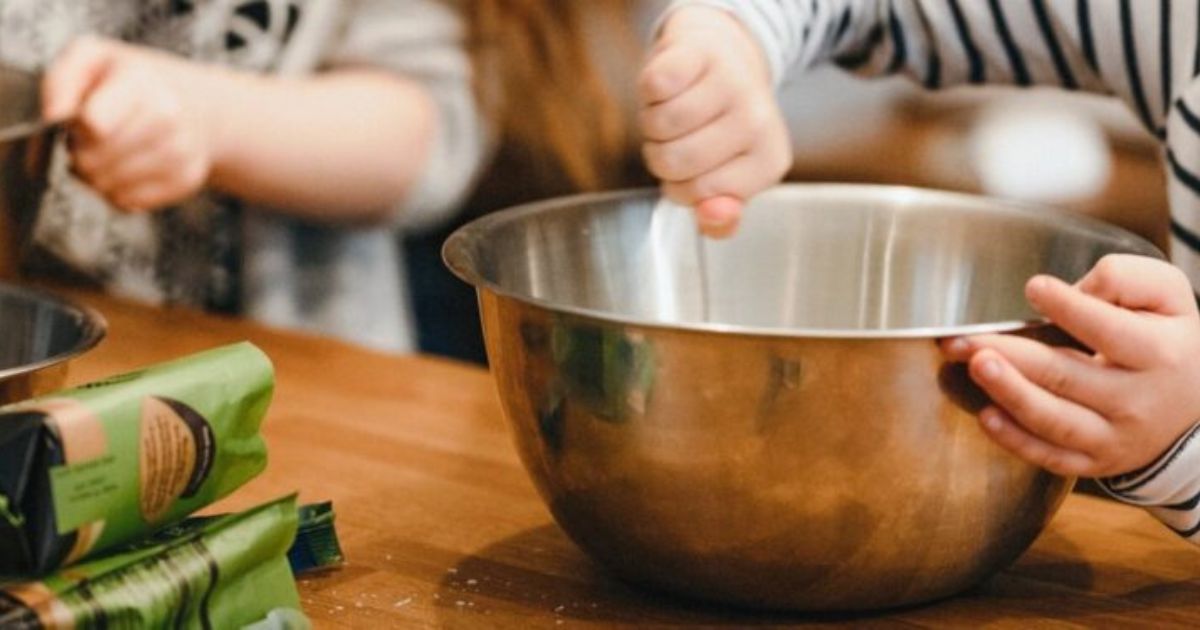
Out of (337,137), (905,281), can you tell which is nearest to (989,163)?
(337,137)

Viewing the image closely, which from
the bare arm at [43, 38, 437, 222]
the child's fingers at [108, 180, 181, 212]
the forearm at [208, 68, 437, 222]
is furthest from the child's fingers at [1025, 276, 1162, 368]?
the forearm at [208, 68, 437, 222]

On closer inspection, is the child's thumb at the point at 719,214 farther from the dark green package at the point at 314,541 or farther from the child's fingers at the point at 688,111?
the dark green package at the point at 314,541

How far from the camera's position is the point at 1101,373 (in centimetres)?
59

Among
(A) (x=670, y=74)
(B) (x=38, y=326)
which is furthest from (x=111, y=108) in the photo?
(A) (x=670, y=74)

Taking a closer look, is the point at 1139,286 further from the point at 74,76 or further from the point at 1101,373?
the point at 74,76

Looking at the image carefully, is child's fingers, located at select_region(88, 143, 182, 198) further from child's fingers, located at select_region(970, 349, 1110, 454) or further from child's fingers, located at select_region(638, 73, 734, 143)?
child's fingers, located at select_region(970, 349, 1110, 454)

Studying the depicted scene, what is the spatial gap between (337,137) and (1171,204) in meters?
0.72

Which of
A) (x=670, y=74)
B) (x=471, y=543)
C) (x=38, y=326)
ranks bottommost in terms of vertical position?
(x=471, y=543)

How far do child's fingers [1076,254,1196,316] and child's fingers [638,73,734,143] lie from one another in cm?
24

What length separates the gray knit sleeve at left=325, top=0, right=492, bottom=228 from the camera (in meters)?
1.46

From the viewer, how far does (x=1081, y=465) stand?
0.61 meters

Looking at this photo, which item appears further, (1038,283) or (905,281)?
(905,281)

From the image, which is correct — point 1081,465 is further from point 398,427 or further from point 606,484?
point 398,427

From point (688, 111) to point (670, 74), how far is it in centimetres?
2
